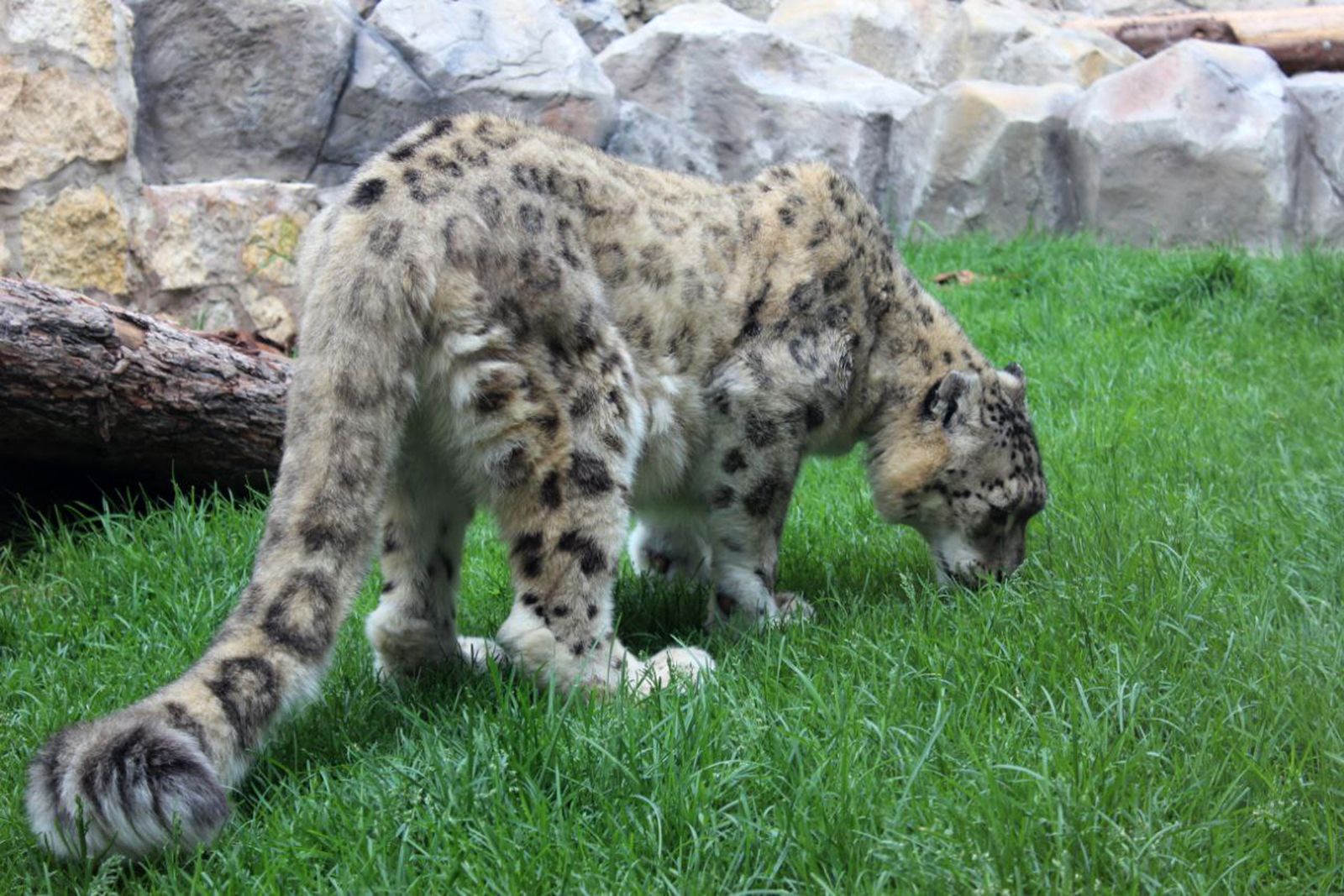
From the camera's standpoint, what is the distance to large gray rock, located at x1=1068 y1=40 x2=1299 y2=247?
34.2 ft

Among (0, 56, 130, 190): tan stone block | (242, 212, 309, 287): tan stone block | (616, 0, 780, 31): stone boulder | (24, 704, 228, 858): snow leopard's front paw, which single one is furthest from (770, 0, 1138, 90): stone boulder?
(24, 704, 228, 858): snow leopard's front paw

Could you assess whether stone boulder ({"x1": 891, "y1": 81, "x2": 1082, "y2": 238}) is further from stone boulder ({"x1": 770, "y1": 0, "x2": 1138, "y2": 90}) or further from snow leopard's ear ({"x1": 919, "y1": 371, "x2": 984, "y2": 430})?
snow leopard's ear ({"x1": 919, "y1": 371, "x2": 984, "y2": 430})

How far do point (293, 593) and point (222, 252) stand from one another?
485cm

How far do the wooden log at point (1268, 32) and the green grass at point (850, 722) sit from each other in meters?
7.69

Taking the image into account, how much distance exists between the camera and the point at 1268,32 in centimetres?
1255

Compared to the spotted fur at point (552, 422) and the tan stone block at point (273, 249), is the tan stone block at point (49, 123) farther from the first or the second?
the spotted fur at point (552, 422)

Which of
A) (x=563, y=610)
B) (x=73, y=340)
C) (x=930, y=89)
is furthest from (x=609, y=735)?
(x=930, y=89)

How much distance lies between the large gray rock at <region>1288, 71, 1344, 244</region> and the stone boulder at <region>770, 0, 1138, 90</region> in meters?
2.62

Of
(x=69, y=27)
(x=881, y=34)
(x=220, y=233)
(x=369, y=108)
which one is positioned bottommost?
(x=881, y=34)

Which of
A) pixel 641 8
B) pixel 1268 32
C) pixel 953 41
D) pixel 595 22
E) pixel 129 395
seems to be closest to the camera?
pixel 129 395

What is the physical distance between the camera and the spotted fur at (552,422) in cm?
327

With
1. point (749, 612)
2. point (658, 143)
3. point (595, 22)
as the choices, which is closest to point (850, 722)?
point (749, 612)

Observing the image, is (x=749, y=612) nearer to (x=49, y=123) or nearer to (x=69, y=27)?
(x=49, y=123)

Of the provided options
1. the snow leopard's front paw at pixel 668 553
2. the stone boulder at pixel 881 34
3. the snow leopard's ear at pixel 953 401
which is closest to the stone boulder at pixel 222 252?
the snow leopard's front paw at pixel 668 553
